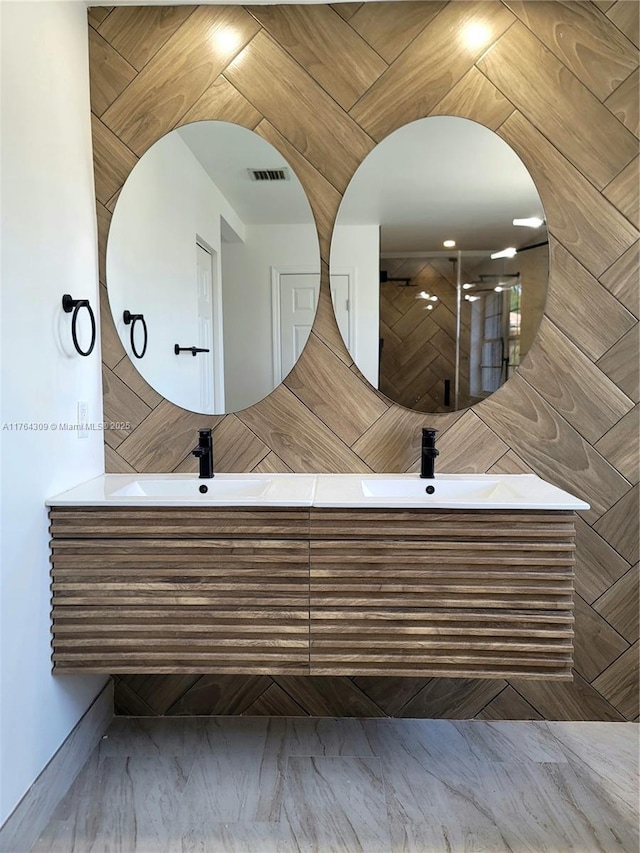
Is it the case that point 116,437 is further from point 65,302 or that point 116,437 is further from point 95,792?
point 95,792

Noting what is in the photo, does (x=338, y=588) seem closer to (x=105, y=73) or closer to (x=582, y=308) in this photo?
(x=582, y=308)

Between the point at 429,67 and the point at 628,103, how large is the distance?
730 millimetres

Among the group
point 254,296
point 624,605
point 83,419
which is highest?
point 254,296

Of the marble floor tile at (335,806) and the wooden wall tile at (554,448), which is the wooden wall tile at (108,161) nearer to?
the wooden wall tile at (554,448)

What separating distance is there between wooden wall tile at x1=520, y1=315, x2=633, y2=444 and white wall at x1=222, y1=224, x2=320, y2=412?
0.90m

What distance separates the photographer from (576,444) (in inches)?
83.0

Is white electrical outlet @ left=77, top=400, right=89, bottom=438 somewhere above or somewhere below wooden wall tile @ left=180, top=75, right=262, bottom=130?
below

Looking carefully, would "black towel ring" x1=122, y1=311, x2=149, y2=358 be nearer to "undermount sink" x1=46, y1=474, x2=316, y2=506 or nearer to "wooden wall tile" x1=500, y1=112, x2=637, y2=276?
"undermount sink" x1=46, y1=474, x2=316, y2=506

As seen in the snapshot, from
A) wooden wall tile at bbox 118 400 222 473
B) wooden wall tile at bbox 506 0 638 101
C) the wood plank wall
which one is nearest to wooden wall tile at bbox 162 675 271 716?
the wood plank wall

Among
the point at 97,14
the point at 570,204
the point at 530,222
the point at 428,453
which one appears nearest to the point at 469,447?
the point at 428,453

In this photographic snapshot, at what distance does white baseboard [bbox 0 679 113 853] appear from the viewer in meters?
1.52

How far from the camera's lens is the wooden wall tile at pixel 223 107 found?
204 centimetres

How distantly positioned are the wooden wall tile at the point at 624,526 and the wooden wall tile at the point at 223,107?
1.96 m

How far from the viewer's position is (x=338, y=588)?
5.53ft
